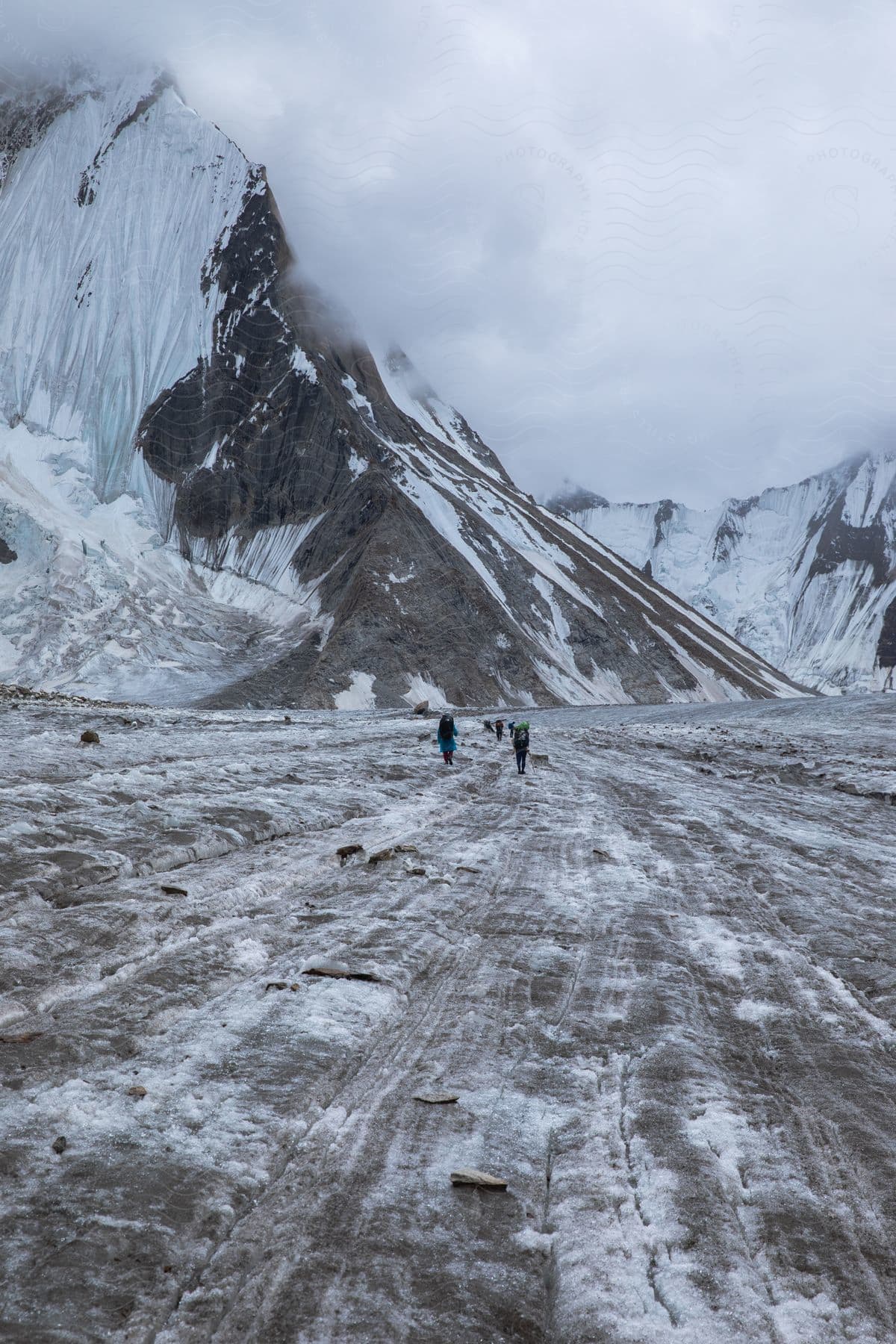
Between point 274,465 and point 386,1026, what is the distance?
8373 cm

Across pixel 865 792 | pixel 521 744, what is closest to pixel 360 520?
pixel 521 744

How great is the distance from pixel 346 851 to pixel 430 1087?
441 centimetres

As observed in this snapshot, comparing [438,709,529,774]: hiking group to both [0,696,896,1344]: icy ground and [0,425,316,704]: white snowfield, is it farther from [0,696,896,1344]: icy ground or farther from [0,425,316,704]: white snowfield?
[0,425,316,704]: white snowfield

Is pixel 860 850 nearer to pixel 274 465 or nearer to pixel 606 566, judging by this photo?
pixel 274 465

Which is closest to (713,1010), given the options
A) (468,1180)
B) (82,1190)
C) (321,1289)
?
(468,1180)

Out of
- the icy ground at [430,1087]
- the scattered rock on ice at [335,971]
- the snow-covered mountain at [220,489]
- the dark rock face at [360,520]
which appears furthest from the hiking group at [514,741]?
the dark rock face at [360,520]

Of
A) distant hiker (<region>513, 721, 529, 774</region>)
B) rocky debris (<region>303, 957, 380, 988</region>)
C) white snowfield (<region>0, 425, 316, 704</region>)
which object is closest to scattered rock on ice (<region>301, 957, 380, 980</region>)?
rocky debris (<region>303, 957, 380, 988</region>)

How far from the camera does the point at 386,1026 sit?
152 inches

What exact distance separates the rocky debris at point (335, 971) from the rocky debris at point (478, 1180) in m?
1.79

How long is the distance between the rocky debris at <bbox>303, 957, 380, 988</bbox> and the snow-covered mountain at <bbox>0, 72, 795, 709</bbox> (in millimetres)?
48800

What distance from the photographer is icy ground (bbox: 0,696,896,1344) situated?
215 cm

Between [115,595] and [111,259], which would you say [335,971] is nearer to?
[115,595]

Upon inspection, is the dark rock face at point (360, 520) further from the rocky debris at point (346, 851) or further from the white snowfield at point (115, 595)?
the rocky debris at point (346, 851)

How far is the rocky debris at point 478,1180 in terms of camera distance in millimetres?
2617
